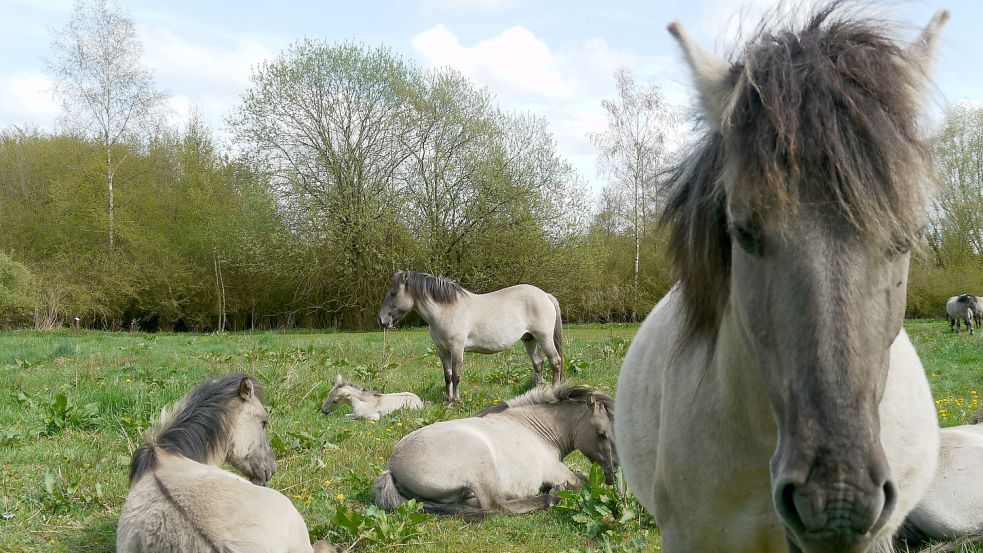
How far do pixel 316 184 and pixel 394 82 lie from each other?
5.29 m

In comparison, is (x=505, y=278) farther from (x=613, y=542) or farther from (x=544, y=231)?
(x=613, y=542)

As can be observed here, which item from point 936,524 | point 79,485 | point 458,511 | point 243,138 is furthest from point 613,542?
point 243,138

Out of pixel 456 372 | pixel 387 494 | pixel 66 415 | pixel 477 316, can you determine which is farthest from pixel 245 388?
pixel 477 316

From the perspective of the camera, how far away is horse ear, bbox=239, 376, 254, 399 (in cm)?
532

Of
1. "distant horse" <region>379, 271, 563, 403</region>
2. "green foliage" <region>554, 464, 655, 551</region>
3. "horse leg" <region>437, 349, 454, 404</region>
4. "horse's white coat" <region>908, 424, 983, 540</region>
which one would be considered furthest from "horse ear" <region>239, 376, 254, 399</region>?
"distant horse" <region>379, 271, 563, 403</region>

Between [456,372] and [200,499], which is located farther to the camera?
[456,372]

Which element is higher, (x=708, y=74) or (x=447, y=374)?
(x=708, y=74)

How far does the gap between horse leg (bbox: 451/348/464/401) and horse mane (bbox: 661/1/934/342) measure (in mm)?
8489

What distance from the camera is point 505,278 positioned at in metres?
28.4

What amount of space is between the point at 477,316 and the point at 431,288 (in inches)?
36.6

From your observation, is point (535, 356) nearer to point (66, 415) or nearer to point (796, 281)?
point (66, 415)

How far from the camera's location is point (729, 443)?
190 cm

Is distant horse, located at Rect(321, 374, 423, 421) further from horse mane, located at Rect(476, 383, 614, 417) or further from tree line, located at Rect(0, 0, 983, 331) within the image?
tree line, located at Rect(0, 0, 983, 331)

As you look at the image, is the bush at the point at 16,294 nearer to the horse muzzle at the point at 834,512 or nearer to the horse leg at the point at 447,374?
the horse leg at the point at 447,374
